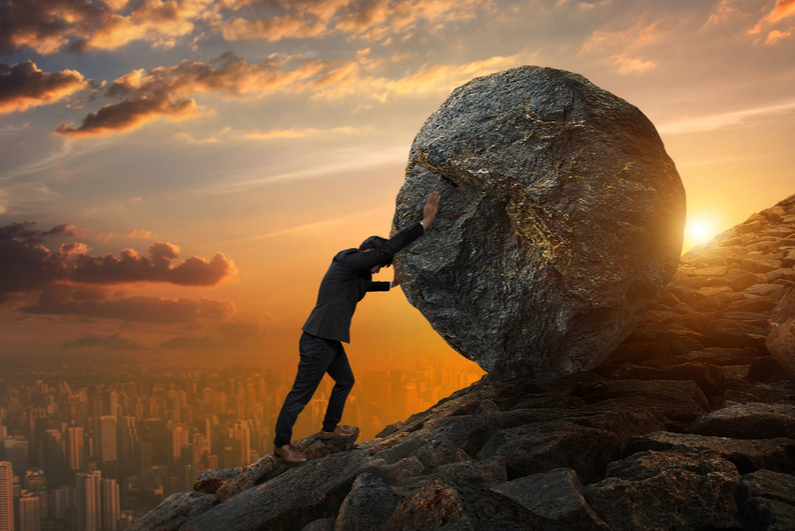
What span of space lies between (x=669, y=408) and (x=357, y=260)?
4.38 metres

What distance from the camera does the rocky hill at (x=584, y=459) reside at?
438 centimetres

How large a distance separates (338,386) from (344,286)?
1333 mm

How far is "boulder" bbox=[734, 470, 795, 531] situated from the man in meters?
4.11

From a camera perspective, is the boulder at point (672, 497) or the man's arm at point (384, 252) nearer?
the boulder at point (672, 497)

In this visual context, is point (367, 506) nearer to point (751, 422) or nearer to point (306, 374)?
point (306, 374)

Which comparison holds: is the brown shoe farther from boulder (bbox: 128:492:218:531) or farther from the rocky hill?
boulder (bbox: 128:492:218:531)

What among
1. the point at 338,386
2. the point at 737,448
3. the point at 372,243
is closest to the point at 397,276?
the point at 372,243

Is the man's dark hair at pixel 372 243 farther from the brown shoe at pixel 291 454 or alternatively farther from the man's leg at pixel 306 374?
the brown shoe at pixel 291 454

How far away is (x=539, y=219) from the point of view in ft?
21.5

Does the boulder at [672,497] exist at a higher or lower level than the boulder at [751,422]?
lower

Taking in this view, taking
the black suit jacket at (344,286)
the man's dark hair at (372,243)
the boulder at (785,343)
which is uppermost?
the man's dark hair at (372,243)

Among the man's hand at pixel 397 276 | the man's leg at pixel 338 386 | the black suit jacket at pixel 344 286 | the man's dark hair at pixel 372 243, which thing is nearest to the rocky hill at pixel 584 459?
the man's leg at pixel 338 386

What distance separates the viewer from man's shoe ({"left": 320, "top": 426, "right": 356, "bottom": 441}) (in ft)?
23.3

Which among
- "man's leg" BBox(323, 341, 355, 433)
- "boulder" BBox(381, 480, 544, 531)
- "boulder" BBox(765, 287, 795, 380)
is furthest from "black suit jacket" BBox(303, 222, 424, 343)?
"boulder" BBox(765, 287, 795, 380)
